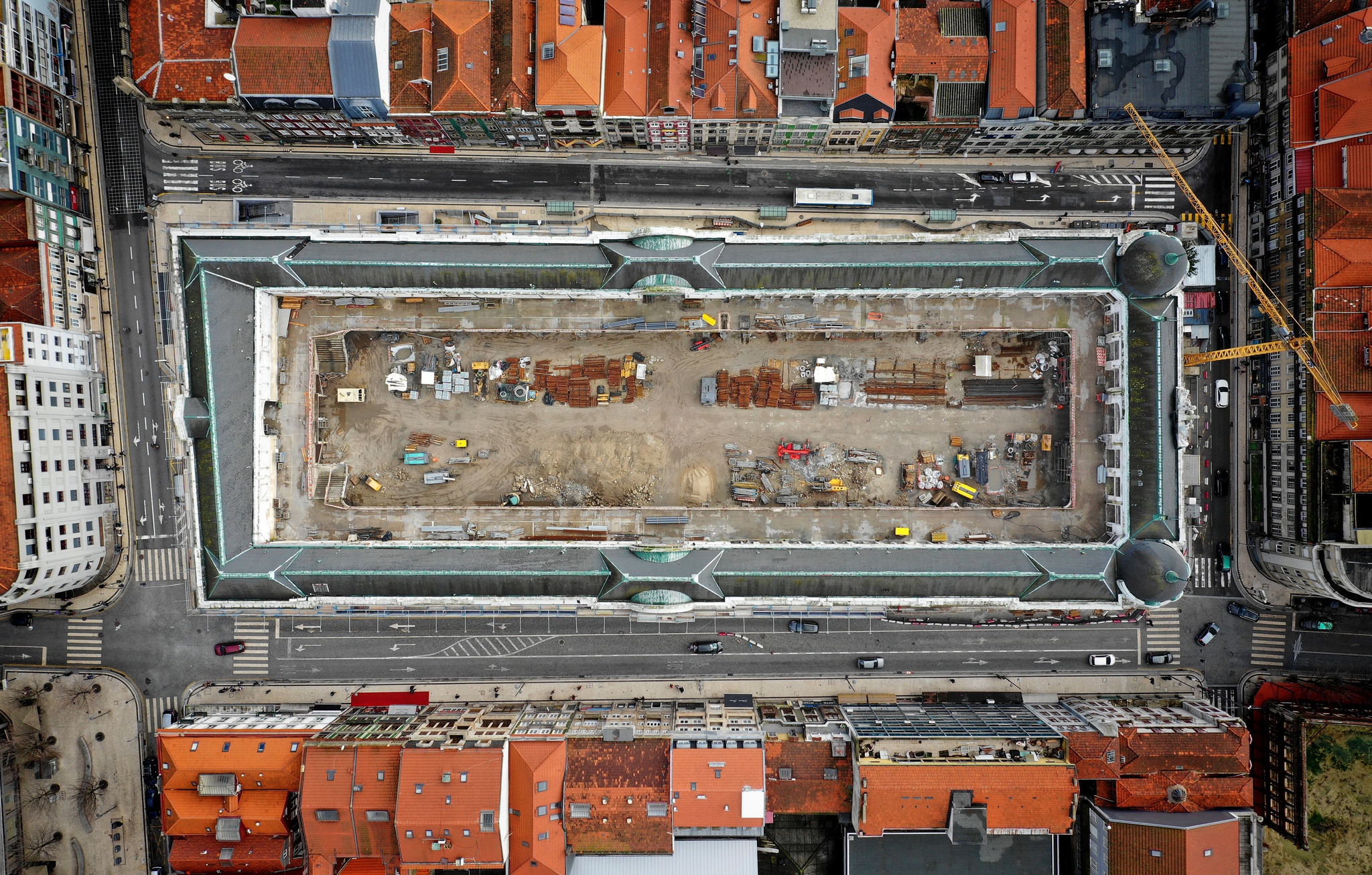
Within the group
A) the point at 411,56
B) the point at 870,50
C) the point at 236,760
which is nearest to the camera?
the point at 870,50

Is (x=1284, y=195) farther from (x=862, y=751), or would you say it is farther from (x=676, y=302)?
(x=862, y=751)

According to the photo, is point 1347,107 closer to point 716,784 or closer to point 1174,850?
point 1174,850

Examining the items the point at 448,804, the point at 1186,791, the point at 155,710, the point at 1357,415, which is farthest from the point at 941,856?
the point at 155,710

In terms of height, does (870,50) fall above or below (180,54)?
below

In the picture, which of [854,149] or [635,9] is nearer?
[635,9]

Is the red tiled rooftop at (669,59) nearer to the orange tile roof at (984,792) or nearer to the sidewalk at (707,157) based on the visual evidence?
the sidewalk at (707,157)

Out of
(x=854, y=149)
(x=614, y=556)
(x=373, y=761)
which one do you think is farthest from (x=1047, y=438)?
(x=373, y=761)

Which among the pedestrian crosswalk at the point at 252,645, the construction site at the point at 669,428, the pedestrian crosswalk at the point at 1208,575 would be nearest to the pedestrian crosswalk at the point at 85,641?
the pedestrian crosswalk at the point at 252,645
